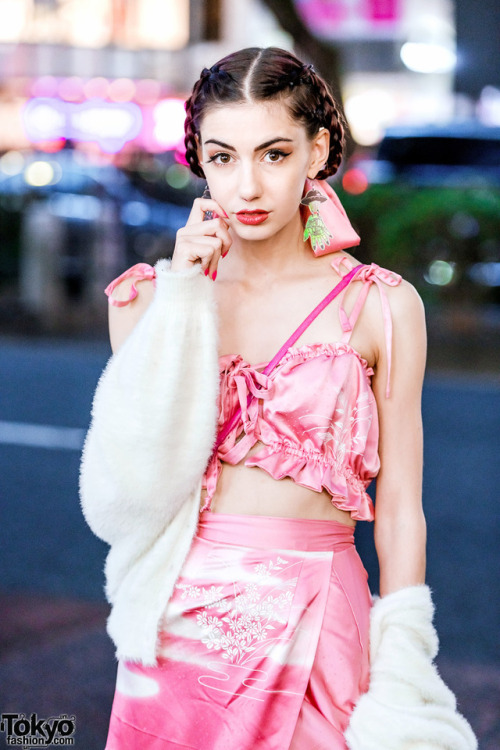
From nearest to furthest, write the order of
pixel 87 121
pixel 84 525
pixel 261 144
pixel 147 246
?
1. pixel 261 144
2. pixel 84 525
3. pixel 147 246
4. pixel 87 121

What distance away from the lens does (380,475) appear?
2264mm

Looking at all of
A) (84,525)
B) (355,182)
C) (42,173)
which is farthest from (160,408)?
(42,173)

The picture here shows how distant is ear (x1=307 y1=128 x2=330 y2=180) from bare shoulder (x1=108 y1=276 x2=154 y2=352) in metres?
0.44

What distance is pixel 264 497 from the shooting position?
2.18m

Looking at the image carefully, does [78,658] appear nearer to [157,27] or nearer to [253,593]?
[253,593]

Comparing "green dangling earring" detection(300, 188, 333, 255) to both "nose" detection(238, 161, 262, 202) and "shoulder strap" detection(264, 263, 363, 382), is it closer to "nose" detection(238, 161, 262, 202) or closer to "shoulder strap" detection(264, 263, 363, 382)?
"shoulder strap" detection(264, 263, 363, 382)

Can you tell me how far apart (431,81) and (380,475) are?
111 ft

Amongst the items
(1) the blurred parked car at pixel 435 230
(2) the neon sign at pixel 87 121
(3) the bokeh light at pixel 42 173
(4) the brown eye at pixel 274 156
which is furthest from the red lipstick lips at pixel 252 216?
(2) the neon sign at pixel 87 121

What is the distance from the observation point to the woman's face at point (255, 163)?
215 centimetres

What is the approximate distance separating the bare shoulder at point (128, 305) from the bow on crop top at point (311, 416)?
0.77 feet

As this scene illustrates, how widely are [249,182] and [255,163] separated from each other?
0.05 m

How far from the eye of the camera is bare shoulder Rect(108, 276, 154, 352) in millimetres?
2322

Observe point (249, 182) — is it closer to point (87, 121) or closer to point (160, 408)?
point (160, 408)

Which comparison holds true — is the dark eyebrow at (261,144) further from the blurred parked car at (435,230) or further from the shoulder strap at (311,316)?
the blurred parked car at (435,230)
